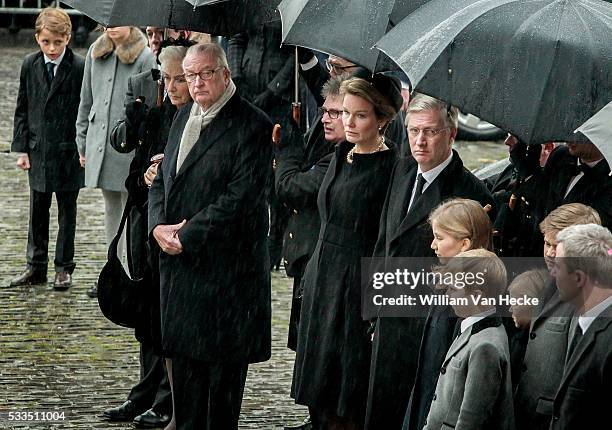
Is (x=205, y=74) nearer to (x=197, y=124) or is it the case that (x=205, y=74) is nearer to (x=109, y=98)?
(x=197, y=124)

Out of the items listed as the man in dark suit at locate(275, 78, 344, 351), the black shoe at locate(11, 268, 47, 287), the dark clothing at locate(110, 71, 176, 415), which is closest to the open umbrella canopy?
the man in dark suit at locate(275, 78, 344, 351)

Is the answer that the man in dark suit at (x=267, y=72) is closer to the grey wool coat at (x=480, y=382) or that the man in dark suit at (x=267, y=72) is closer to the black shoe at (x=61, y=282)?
the black shoe at (x=61, y=282)

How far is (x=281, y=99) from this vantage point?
31.7 ft

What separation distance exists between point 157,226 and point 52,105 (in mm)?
4127

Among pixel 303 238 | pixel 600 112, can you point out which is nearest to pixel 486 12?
pixel 600 112

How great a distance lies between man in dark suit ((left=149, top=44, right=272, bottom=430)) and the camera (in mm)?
7273

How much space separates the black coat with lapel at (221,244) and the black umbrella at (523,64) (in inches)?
53.6

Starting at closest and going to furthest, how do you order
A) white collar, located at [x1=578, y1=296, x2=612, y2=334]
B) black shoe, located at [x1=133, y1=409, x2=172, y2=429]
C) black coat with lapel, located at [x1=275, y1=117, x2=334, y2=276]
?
white collar, located at [x1=578, y1=296, x2=612, y2=334], black coat with lapel, located at [x1=275, y1=117, x2=334, y2=276], black shoe, located at [x1=133, y1=409, x2=172, y2=429]

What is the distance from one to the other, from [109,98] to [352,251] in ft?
12.9

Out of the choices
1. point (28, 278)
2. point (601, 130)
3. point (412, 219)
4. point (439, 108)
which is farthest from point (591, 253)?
point (28, 278)

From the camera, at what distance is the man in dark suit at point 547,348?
5664 mm

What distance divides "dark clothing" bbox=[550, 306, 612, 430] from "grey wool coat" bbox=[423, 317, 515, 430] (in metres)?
0.28

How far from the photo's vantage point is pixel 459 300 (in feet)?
18.5

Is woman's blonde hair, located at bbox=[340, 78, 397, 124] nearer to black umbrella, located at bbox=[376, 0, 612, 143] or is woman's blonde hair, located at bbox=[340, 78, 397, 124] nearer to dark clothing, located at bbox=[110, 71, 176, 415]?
black umbrella, located at bbox=[376, 0, 612, 143]
